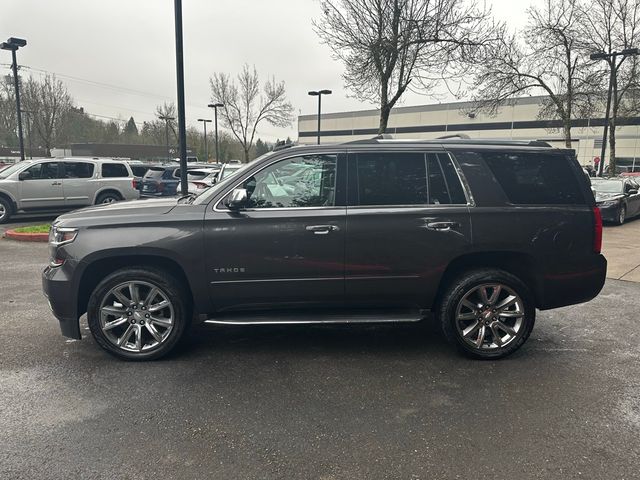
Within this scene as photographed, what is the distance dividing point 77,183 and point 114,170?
1.11 meters

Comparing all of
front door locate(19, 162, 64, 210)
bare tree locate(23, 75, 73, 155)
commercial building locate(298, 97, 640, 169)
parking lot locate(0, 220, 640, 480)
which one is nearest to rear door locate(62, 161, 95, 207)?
front door locate(19, 162, 64, 210)

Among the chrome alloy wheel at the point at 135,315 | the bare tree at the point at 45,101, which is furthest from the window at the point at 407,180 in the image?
the bare tree at the point at 45,101

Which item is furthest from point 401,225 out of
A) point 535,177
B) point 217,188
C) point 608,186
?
point 608,186

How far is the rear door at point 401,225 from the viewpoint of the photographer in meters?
4.06

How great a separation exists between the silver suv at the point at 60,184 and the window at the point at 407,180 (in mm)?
10928

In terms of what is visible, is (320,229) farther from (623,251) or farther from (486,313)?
(623,251)

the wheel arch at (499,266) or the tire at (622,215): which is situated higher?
the wheel arch at (499,266)

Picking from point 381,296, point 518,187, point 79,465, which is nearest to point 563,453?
point 381,296

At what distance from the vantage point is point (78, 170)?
529 inches

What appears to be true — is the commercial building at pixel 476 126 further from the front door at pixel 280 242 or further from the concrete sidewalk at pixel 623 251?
the front door at pixel 280 242

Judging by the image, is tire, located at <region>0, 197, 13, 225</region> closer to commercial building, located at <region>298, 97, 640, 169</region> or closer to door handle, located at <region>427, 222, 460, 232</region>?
door handle, located at <region>427, 222, 460, 232</region>

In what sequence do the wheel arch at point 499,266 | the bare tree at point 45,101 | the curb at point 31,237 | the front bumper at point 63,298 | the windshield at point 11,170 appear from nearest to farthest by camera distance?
1. the front bumper at point 63,298
2. the wheel arch at point 499,266
3. the curb at point 31,237
4. the windshield at point 11,170
5. the bare tree at point 45,101

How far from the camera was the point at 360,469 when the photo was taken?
106 inches

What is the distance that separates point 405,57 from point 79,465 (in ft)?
41.4
